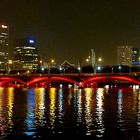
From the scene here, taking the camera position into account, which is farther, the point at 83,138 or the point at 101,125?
the point at 101,125

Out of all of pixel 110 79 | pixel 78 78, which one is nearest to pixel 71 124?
pixel 110 79

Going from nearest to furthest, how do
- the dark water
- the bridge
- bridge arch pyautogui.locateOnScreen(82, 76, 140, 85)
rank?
1. the dark water
2. bridge arch pyautogui.locateOnScreen(82, 76, 140, 85)
3. the bridge

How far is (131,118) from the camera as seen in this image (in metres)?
59.6

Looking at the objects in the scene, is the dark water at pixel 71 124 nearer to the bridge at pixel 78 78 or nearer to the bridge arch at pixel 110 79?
the bridge arch at pixel 110 79

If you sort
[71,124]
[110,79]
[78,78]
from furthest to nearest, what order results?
[78,78]
[110,79]
[71,124]

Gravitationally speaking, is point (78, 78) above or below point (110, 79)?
above

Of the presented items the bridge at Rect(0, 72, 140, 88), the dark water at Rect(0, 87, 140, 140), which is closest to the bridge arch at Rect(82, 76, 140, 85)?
the bridge at Rect(0, 72, 140, 88)

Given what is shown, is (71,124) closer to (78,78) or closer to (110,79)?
(110,79)

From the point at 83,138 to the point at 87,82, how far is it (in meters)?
127

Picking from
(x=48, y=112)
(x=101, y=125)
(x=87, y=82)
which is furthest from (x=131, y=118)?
(x=87, y=82)

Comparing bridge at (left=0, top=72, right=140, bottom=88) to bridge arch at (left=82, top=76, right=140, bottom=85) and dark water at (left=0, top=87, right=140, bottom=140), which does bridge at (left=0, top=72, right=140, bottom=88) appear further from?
dark water at (left=0, top=87, right=140, bottom=140)

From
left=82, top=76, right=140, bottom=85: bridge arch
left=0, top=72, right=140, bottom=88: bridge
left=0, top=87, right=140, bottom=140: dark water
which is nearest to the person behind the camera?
left=0, top=87, right=140, bottom=140: dark water

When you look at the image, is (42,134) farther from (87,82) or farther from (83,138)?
(87,82)

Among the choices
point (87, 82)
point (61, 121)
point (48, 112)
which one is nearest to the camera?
point (61, 121)
